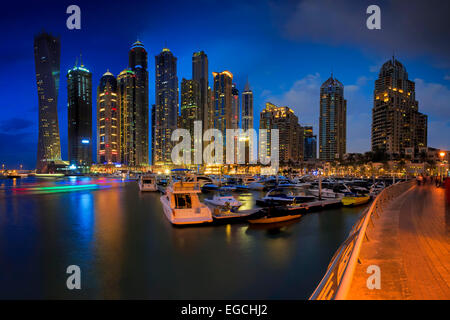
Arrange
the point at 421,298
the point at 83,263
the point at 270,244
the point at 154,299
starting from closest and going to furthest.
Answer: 1. the point at 421,298
2. the point at 154,299
3. the point at 83,263
4. the point at 270,244

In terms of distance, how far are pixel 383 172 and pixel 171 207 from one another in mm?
110716

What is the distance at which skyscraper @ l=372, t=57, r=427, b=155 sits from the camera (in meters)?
135

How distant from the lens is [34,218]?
2614 cm

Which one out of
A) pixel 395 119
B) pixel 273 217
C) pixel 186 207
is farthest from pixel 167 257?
pixel 395 119

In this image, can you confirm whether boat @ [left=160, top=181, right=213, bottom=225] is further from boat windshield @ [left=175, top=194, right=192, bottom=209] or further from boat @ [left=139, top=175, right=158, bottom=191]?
boat @ [left=139, top=175, right=158, bottom=191]

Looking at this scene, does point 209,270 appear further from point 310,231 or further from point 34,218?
point 34,218

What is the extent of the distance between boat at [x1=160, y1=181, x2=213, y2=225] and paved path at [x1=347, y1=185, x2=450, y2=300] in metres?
13.4

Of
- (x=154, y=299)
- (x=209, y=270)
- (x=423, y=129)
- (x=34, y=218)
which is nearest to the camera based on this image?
(x=154, y=299)

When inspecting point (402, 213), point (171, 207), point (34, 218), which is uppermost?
point (402, 213)

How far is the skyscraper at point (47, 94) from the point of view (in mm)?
164250

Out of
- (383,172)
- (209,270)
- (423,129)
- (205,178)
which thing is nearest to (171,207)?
(209,270)

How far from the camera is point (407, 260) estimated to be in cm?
602

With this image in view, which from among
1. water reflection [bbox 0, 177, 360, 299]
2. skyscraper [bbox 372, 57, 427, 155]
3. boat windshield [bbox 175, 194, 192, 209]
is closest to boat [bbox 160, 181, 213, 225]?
boat windshield [bbox 175, 194, 192, 209]

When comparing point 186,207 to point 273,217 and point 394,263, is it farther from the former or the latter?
point 394,263
